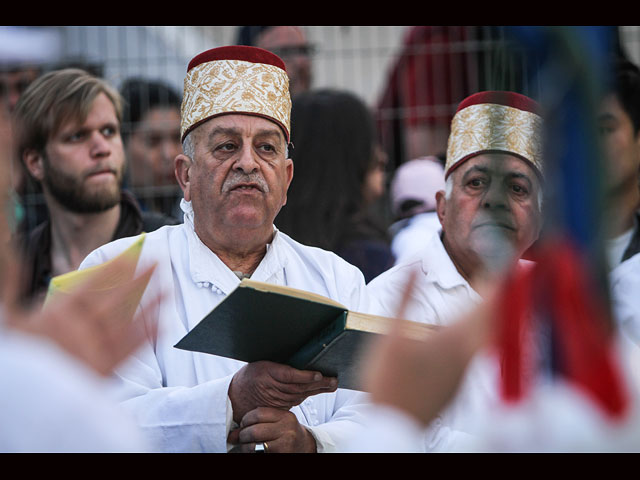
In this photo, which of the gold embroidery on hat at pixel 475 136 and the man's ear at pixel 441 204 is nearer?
the gold embroidery on hat at pixel 475 136

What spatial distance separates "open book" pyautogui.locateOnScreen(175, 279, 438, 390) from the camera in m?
2.18

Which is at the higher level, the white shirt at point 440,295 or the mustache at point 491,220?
the mustache at point 491,220

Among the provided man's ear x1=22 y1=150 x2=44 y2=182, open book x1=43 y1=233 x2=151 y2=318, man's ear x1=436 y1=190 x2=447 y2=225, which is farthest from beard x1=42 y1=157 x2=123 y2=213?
open book x1=43 y1=233 x2=151 y2=318

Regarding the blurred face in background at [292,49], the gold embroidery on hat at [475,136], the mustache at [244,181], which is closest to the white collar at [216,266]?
the mustache at [244,181]

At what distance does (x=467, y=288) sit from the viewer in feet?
11.0

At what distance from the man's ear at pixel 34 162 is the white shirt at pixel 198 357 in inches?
39.4

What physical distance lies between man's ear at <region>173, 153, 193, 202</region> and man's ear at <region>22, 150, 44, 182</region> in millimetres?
1027

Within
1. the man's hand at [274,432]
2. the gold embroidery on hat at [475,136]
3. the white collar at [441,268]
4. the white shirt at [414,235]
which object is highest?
the gold embroidery on hat at [475,136]

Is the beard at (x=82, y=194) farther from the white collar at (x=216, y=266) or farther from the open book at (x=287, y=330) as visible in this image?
the open book at (x=287, y=330)

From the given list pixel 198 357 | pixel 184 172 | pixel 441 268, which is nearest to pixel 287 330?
pixel 198 357

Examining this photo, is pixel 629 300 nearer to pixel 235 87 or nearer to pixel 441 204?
pixel 441 204

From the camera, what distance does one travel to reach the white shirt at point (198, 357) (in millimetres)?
2729

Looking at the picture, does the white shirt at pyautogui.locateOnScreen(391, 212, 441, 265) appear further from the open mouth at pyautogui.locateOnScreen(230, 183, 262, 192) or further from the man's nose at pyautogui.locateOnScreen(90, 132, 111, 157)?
the man's nose at pyautogui.locateOnScreen(90, 132, 111, 157)

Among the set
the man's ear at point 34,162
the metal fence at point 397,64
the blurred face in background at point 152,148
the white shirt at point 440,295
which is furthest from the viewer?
the metal fence at point 397,64
